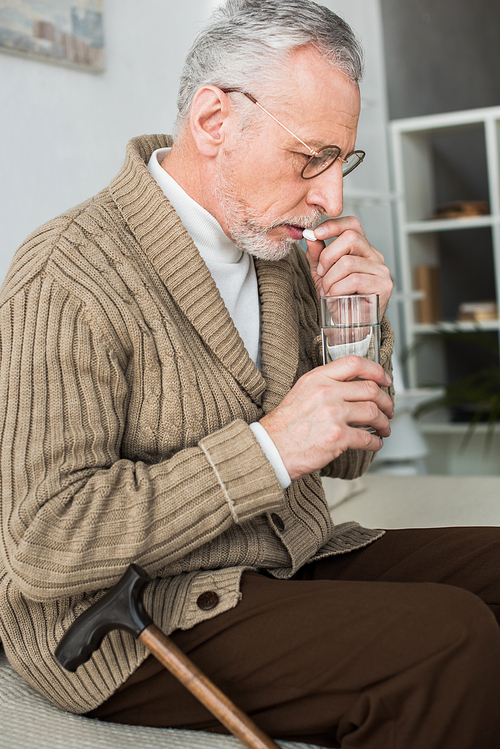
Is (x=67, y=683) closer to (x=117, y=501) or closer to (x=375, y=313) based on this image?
(x=117, y=501)

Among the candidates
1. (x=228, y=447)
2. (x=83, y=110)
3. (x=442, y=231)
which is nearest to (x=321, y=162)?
(x=228, y=447)

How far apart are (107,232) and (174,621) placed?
0.56 metres

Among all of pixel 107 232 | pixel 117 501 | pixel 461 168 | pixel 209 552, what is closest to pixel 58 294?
pixel 107 232

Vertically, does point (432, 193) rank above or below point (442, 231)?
above

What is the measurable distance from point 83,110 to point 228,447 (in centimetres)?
129

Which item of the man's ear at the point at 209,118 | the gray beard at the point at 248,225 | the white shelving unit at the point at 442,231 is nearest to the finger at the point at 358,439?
the gray beard at the point at 248,225

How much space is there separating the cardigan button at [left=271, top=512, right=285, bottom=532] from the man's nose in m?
0.48

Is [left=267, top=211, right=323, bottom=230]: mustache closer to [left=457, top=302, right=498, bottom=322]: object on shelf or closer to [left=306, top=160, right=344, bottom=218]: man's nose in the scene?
[left=306, top=160, right=344, bottom=218]: man's nose

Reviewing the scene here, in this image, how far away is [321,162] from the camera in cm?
116

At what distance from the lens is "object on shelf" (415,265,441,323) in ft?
12.3

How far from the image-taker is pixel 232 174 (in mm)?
1184

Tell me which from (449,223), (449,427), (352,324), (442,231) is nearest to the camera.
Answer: (352,324)

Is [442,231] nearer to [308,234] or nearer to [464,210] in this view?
[464,210]

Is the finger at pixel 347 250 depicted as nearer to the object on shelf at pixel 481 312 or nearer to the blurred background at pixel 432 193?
the blurred background at pixel 432 193
